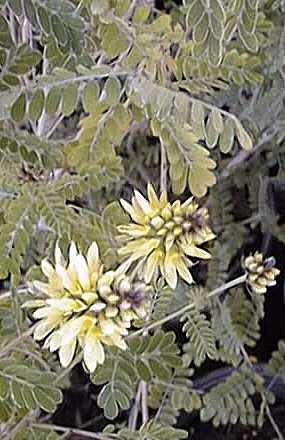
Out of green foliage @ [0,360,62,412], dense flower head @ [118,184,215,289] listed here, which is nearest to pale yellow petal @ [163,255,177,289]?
dense flower head @ [118,184,215,289]

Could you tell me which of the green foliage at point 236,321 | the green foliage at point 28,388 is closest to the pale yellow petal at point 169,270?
the green foliage at point 28,388

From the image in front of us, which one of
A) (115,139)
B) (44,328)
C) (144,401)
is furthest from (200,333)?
(44,328)

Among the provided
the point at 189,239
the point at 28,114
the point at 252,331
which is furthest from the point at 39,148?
the point at 252,331

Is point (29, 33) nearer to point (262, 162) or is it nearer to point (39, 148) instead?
point (39, 148)

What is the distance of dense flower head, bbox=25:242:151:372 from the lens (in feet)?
1.65

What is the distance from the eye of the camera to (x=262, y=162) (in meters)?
1.11

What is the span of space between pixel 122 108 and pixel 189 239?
0.67 ft

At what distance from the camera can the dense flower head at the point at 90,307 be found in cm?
50

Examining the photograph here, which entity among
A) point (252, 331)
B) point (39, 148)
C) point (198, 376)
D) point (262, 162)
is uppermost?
point (39, 148)

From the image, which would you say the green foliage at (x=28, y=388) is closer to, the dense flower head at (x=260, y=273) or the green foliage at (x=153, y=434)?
the green foliage at (x=153, y=434)

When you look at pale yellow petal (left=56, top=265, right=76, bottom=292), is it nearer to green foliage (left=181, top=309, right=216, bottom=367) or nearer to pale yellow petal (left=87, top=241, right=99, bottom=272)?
pale yellow petal (left=87, top=241, right=99, bottom=272)

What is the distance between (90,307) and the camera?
51cm

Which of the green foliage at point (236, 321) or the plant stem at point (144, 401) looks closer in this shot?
the plant stem at point (144, 401)

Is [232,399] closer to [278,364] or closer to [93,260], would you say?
[278,364]
